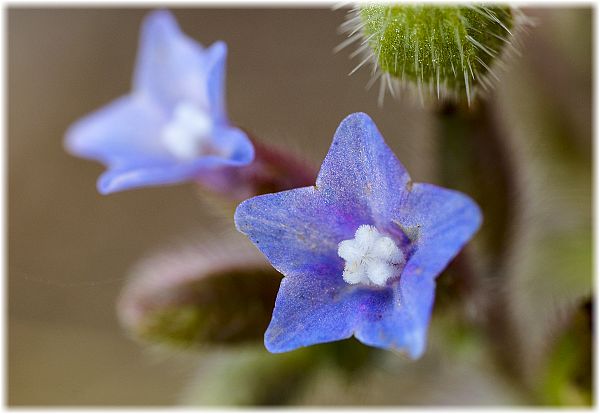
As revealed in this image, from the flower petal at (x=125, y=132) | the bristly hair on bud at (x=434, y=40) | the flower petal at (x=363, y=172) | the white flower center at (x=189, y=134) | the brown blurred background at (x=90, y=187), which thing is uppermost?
the bristly hair on bud at (x=434, y=40)

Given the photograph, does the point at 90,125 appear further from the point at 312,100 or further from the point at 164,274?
the point at 312,100

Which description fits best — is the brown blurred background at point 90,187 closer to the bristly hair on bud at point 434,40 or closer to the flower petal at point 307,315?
the bristly hair on bud at point 434,40

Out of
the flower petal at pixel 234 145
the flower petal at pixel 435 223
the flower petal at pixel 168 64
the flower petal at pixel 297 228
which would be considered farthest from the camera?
the flower petal at pixel 168 64

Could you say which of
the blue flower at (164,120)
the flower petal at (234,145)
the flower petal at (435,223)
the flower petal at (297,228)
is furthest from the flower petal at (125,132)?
the flower petal at (435,223)

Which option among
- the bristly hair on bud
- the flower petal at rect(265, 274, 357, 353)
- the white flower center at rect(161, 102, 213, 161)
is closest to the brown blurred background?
the white flower center at rect(161, 102, 213, 161)

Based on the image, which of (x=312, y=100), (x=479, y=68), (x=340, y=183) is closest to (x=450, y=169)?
(x=479, y=68)

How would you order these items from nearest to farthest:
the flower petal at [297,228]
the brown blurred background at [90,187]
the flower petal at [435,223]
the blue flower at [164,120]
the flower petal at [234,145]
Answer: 1. the flower petal at [435,223]
2. the flower petal at [297,228]
3. the flower petal at [234,145]
4. the blue flower at [164,120]
5. the brown blurred background at [90,187]

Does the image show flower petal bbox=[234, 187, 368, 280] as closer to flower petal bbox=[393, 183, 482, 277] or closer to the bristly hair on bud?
flower petal bbox=[393, 183, 482, 277]
